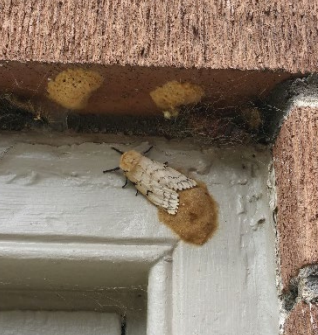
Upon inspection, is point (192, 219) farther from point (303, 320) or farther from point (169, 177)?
point (303, 320)

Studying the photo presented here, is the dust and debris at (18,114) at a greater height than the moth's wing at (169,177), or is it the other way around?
the dust and debris at (18,114)

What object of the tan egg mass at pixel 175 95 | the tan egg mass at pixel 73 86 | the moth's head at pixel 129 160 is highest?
the tan egg mass at pixel 73 86

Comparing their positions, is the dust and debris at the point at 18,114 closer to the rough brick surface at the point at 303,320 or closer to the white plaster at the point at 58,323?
the white plaster at the point at 58,323

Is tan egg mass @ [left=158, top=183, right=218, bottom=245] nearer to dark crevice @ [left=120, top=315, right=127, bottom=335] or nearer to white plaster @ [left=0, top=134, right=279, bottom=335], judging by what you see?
white plaster @ [left=0, top=134, right=279, bottom=335]

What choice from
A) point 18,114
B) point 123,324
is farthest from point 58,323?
point 18,114

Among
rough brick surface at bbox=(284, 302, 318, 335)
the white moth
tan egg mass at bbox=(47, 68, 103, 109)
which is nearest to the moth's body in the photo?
the white moth

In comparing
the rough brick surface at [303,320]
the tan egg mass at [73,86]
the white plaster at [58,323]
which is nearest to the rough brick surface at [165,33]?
the tan egg mass at [73,86]

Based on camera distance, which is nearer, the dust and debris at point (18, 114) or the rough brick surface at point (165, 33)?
the rough brick surface at point (165, 33)

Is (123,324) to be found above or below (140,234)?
below
